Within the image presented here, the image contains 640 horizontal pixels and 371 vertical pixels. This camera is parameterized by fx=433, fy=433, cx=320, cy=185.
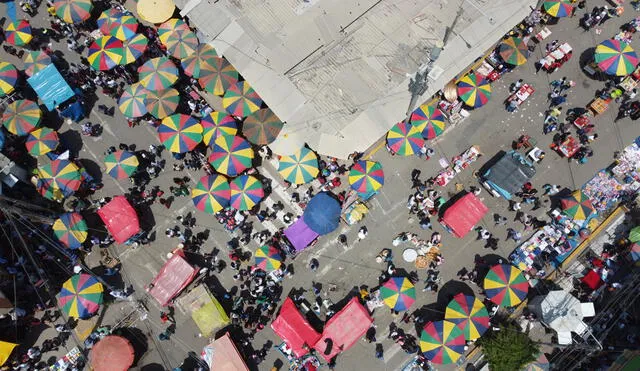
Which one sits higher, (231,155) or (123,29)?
(123,29)

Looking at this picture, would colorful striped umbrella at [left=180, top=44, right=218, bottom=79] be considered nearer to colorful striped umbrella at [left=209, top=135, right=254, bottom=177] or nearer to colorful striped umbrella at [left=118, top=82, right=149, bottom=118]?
colorful striped umbrella at [left=118, top=82, right=149, bottom=118]

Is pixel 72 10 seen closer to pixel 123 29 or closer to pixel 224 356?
pixel 123 29

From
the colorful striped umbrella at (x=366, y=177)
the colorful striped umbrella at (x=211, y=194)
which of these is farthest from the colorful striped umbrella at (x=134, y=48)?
the colorful striped umbrella at (x=366, y=177)

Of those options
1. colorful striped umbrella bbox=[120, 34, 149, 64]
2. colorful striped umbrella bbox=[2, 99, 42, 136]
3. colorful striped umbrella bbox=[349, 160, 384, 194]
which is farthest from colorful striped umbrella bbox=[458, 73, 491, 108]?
colorful striped umbrella bbox=[2, 99, 42, 136]

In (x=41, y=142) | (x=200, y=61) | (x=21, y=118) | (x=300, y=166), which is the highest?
(x=21, y=118)

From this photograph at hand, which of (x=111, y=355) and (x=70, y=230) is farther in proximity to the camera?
(x=70, y=230)

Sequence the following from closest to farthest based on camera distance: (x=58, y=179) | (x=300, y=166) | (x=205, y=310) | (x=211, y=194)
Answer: (x=205, y=310)
(x=211, y=194)
(x=300, y=166)
(x=58, y=179)

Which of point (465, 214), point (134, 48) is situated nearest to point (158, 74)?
point (134, 48)
